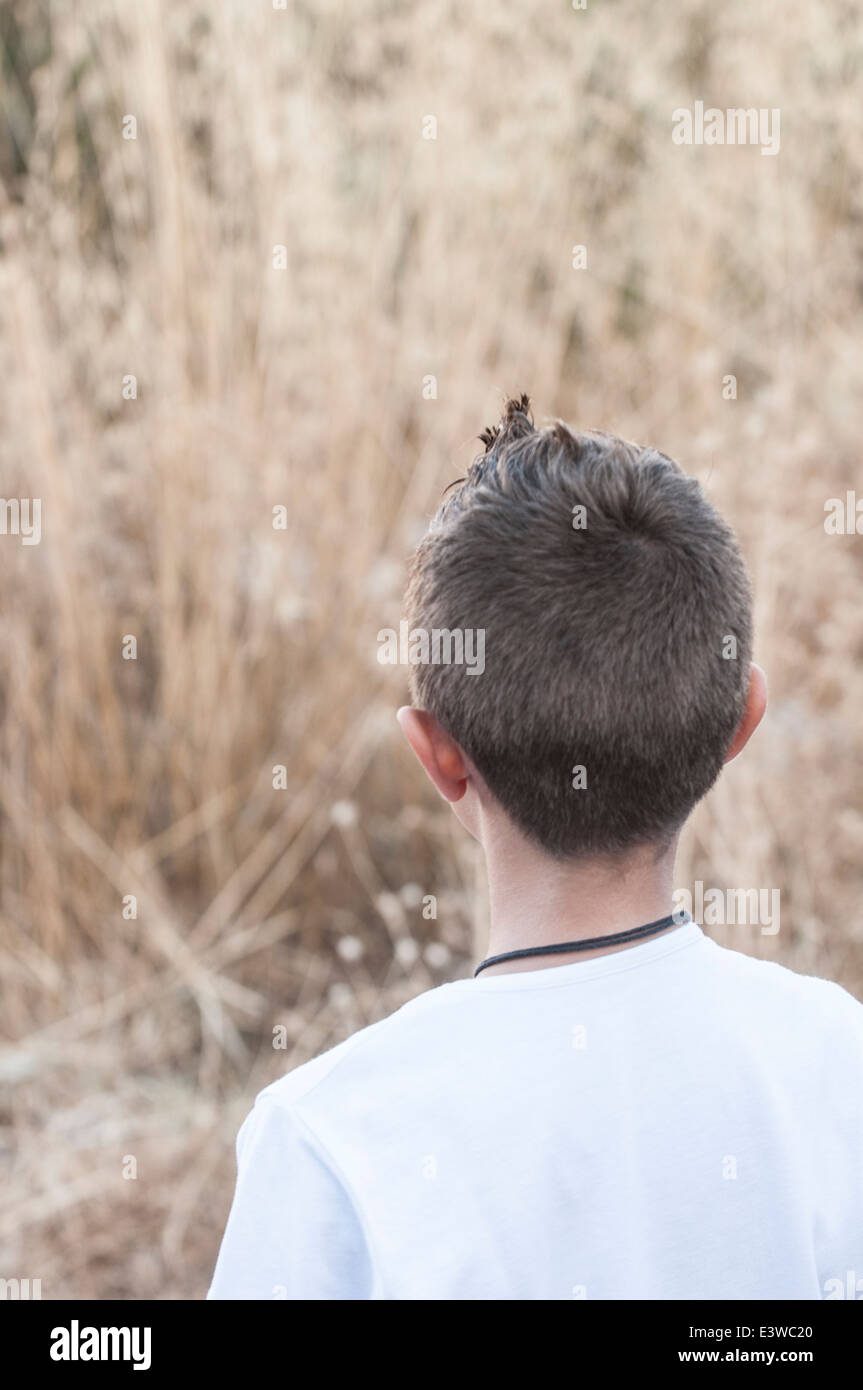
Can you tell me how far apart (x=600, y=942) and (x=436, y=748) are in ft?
0.52

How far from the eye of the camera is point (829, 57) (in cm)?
245

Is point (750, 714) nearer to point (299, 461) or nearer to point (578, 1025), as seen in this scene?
point (578, 1025)

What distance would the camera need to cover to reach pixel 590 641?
0.77 meters

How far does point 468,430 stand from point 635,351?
0.44 meters

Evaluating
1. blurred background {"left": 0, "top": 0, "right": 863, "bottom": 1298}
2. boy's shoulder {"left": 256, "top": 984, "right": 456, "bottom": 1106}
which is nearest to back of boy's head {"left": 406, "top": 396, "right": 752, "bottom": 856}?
boy's shoulder {"left": 256, "top": 984, "right": 456, "bottom": 1106}

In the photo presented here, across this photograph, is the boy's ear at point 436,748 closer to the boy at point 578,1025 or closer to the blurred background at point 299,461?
the boy at point 578,1025

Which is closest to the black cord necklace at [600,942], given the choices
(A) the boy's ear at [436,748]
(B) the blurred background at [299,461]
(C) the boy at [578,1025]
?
(C) the boy at [578,1025]

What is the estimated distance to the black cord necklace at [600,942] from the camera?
28.9 inches

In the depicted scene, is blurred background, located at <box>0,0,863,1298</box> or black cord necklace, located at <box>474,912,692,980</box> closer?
black cord necklace, located at <box>474,912,692,980</box>

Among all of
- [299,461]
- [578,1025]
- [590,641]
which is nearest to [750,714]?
[590,641]

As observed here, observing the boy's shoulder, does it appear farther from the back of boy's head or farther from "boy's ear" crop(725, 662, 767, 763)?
"boy's ear" crop(725, 662, 767, 763)

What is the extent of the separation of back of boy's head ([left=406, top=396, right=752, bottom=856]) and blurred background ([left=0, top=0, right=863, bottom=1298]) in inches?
54.5

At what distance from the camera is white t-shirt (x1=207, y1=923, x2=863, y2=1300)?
0.67 meters
